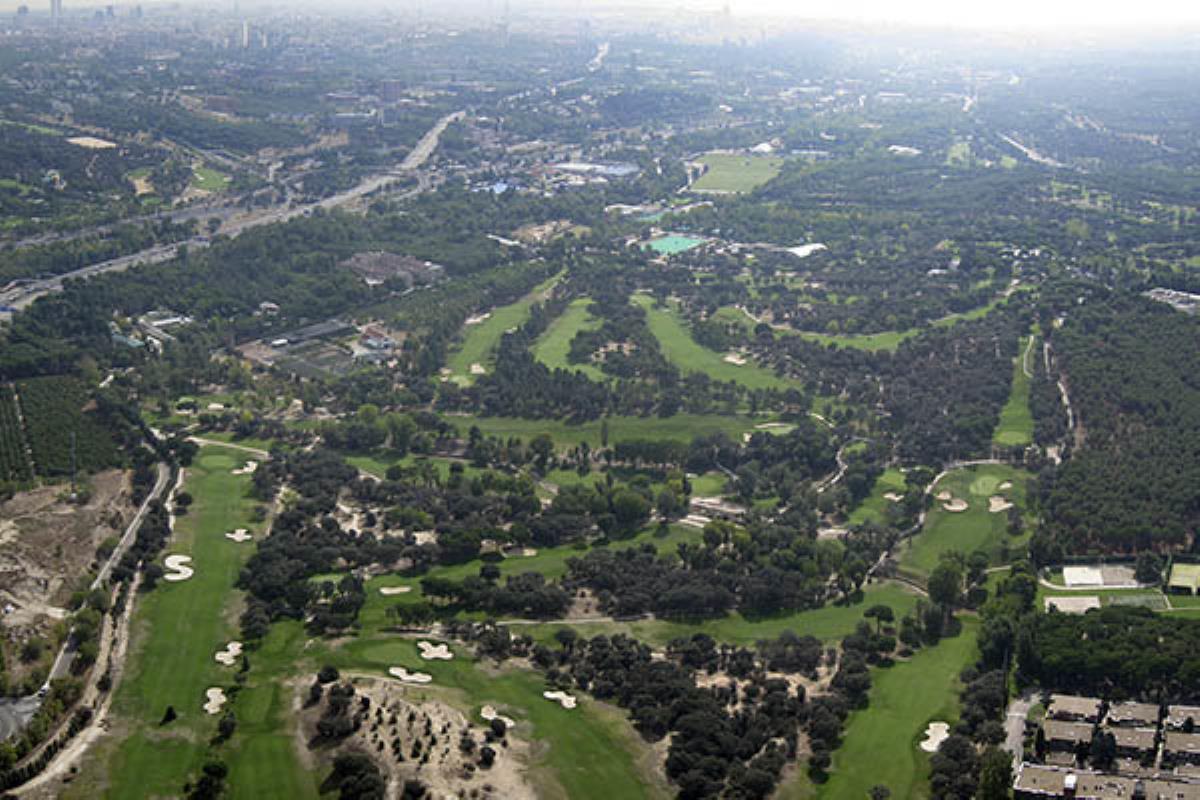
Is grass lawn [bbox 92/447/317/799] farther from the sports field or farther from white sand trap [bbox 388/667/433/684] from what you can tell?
white sand trap [bbox 388/667/433/684]

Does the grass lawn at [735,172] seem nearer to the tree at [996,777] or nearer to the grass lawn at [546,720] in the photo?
the grass lawn at [546,720]

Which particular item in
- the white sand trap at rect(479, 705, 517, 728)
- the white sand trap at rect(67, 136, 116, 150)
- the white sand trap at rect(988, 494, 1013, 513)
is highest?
the white sand trap at rect(67, 136, 116, 150)

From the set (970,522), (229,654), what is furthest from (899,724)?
(229,654)

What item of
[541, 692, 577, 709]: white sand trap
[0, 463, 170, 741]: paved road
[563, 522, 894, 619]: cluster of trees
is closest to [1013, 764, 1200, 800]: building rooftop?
[541, 692, 577, 709]: white sand trap

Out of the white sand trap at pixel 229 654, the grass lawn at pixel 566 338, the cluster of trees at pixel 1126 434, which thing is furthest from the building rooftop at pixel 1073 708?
the grass lawn at pixel 566 338

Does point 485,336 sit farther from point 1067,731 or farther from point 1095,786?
point 1095,786

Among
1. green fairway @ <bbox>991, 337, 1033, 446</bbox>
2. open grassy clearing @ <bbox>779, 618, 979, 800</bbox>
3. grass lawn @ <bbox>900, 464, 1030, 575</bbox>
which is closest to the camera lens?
open grassy clearing @ <bbox>779, 618, 979, 800</bbox>
